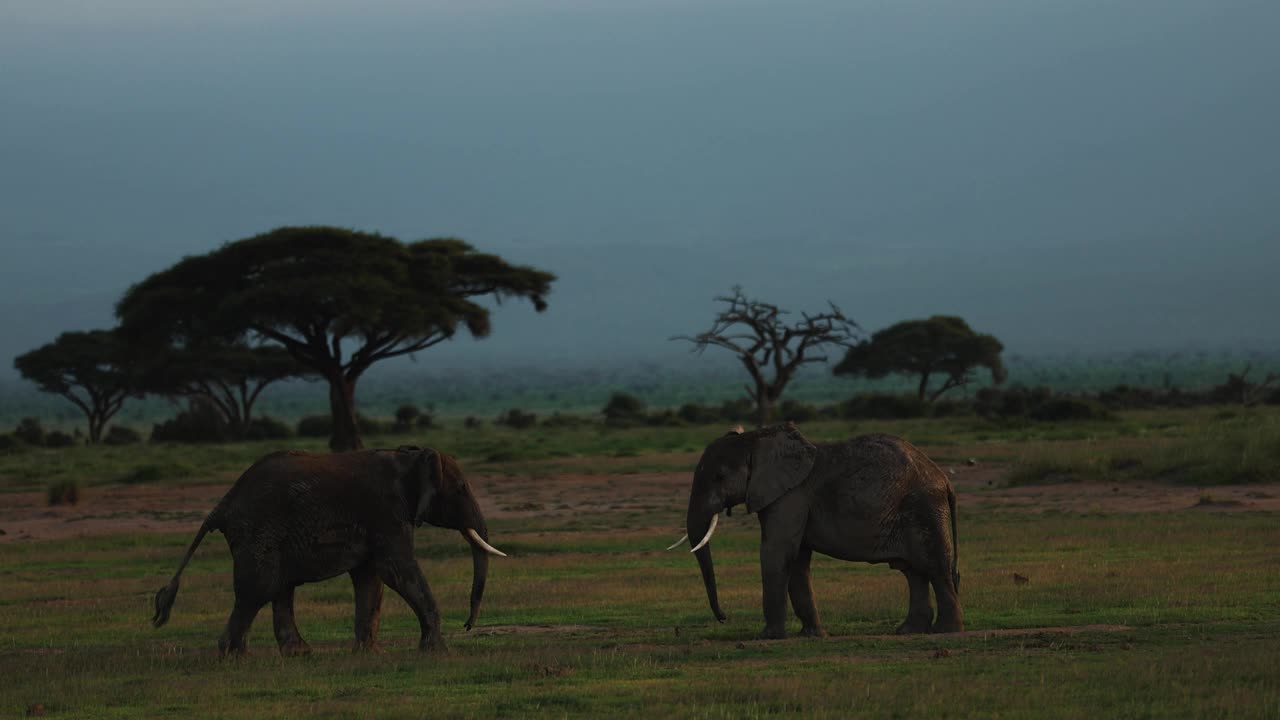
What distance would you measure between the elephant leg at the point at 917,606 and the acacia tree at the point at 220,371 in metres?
55.8

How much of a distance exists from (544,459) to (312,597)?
2595 cm

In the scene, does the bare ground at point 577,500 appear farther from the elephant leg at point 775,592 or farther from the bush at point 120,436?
the bush at point 120,436

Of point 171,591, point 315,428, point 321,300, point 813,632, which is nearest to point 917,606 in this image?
point 813,632

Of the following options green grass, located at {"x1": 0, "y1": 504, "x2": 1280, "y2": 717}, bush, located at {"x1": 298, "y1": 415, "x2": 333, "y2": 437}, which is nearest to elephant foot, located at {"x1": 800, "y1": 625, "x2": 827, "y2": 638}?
green grass, located at {"x1": 0, "y1": 504, "x2": 1280, "y2": 717}

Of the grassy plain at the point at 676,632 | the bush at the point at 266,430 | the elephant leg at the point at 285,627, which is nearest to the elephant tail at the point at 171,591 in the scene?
the grassy plain at the point at 676,632

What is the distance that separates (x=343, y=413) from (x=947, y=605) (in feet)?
116

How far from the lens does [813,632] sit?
13.2 meters

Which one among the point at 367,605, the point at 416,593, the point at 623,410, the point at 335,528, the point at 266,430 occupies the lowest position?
the point at 266,430

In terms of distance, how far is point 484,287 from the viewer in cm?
5100

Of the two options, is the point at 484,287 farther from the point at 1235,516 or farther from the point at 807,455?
the point at 807,455

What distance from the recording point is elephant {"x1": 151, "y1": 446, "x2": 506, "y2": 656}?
12711mm

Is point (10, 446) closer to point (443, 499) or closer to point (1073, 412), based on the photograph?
point (1073, 412)

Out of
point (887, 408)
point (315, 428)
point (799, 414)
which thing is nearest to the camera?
point (887, 408)

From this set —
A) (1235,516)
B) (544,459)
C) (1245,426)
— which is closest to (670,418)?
(544,459)
